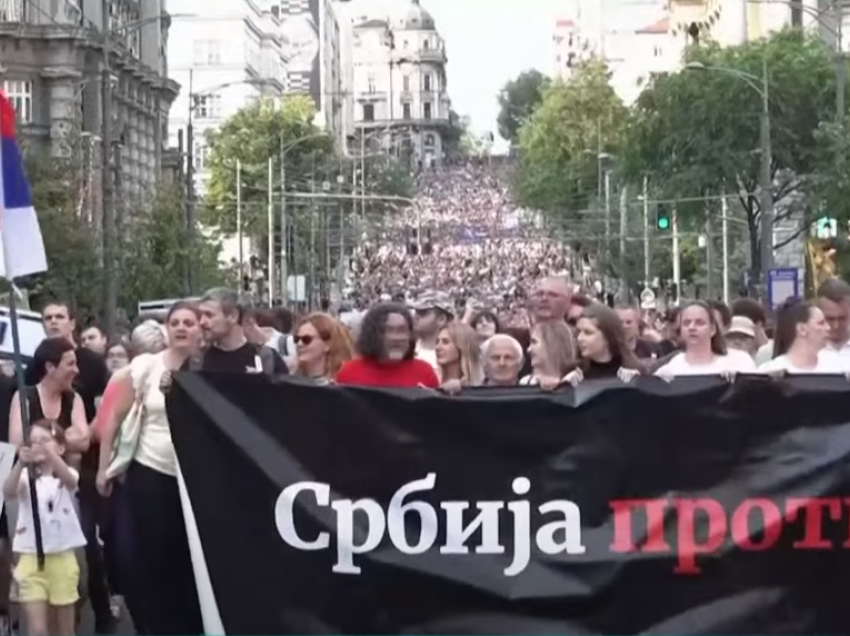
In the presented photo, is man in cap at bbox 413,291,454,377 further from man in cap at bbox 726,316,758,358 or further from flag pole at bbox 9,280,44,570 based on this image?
flag pole at bbox 9,280,44,570

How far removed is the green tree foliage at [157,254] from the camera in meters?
52.9

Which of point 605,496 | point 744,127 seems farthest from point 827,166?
point 605,496

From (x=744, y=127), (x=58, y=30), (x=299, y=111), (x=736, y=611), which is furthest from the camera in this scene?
(x=299, y=111)

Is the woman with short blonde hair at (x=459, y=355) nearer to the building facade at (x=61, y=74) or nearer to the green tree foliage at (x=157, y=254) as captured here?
the green tree foliage at (x=157, y=254)

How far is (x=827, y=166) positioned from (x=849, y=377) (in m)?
45.4

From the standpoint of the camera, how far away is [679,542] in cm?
930

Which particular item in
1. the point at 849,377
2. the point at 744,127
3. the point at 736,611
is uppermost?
the point at 744,127

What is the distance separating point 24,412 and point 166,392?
40.4 inches

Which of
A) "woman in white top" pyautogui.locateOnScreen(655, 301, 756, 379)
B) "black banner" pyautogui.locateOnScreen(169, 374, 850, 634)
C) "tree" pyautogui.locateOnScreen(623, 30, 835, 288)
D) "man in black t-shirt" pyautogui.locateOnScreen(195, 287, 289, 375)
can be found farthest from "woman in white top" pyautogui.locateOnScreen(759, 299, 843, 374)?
"tree" pyautogui.locateOnScreen(623, 30, 835, 288)

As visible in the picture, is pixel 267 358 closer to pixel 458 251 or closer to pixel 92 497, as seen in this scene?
pixel 92 497

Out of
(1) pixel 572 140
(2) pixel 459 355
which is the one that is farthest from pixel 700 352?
(1) pixel 572 140

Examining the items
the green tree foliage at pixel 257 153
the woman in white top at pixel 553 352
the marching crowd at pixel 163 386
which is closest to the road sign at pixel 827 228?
the marching crowd at pixel 163 386

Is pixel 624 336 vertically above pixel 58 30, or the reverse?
pixel 58 30

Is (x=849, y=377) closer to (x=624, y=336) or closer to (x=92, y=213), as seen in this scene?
(x=624, y=336)
